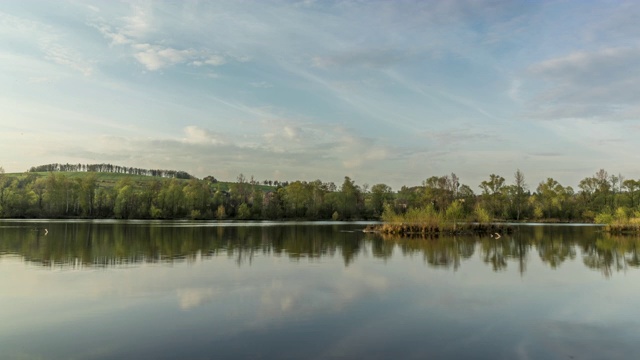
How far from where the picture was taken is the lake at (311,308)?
29.4 feet

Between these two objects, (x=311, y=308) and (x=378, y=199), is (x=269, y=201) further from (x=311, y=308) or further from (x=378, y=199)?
(x=311, y=308)

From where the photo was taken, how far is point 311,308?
1238 centimetres

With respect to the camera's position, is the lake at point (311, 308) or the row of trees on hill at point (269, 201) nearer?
the lake at point (311, 308)

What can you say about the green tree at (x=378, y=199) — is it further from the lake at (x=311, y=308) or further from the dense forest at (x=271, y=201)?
the lake at (x=311, y=308)

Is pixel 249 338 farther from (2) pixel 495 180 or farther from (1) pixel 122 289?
(2) pixel 495 180

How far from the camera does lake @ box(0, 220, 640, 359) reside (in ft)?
29.4

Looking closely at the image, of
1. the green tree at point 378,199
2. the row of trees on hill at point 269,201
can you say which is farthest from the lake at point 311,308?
the green tree at point 378,199

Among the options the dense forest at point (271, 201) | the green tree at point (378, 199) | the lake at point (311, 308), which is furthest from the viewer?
the green tree at point (378, 199)

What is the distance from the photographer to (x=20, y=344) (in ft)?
29.5

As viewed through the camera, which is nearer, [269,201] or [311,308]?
[311,308]

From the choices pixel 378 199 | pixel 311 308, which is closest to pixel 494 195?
pixel 378 199

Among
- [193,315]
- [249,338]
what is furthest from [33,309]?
[249,338]

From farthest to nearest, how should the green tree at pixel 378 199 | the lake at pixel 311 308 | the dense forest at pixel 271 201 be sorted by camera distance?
the green tree at pixel 378 199, the dense forest at pixel 271 201, the lake at pixel 311 308

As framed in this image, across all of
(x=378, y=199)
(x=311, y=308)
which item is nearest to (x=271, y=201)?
(x=378, y=199)
